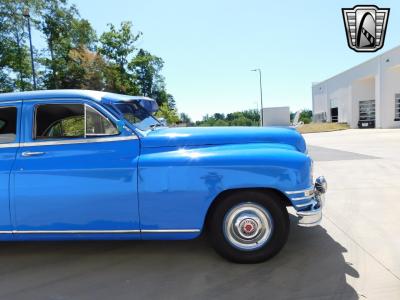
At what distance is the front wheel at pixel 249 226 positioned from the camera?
12.3ft

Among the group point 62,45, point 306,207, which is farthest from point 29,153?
point 62,45

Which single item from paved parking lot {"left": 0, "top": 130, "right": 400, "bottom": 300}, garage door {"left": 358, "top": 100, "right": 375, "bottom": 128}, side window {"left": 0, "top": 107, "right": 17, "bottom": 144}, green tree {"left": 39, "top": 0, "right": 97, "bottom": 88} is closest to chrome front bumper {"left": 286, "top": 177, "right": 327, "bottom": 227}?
paved parking lot {"left": 0, "top": 130, "right": 400, "bottom": 300}

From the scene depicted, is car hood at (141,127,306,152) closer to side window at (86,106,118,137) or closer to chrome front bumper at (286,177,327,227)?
side window at (86,106,118,137)

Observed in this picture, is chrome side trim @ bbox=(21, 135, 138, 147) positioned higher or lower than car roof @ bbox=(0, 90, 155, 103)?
lower

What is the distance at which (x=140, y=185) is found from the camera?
3.70 metres

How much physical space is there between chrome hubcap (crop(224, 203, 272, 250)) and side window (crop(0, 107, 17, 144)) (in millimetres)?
2415

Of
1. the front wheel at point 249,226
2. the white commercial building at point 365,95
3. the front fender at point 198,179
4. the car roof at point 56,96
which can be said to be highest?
the white commercial building at point 365,95

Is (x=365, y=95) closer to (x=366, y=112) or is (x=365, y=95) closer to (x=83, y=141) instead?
(x=366, y=112)

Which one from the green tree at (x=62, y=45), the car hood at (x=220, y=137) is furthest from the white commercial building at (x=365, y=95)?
the car hood at (x=220, y=137)

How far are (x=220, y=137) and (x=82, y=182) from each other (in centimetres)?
149

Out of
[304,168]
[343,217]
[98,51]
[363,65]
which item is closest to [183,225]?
[304,168]

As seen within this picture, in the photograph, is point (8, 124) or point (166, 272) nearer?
point (166, 272)

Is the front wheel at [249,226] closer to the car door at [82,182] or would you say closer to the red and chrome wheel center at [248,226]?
the red and chrome wheel center at [248,226]

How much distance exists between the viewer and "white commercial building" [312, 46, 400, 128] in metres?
39.2
